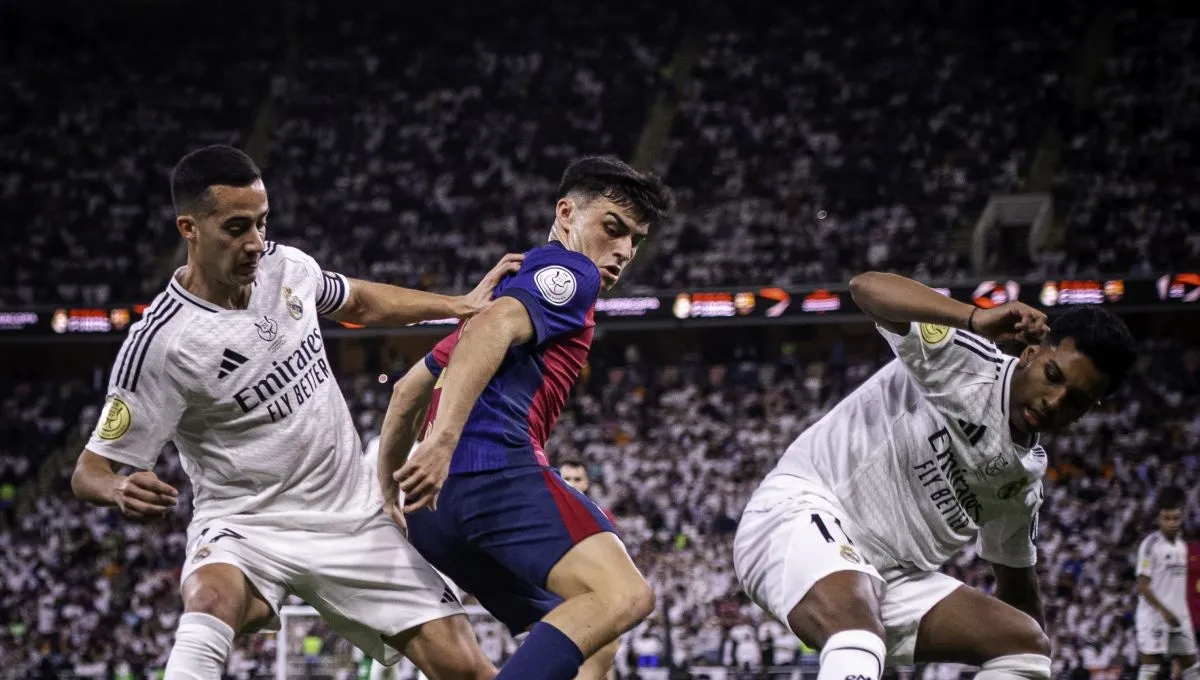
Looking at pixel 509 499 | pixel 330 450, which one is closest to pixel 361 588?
pixel 330 450

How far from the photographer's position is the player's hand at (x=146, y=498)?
3.96 m

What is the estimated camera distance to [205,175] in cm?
457

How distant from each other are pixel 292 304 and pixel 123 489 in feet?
3.54

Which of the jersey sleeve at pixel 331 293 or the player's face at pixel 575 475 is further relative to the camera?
the player's face at pixel 575 475

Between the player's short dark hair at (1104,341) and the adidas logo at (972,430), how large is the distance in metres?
0.48

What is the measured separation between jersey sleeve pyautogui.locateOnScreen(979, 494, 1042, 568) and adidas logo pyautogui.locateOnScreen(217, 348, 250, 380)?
2.93 metres

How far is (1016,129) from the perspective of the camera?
982 inches

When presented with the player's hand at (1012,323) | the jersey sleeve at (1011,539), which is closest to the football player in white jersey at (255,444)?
the player's hand at (1012,323)

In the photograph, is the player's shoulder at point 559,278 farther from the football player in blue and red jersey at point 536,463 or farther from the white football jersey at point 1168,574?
the white football jersey at point 1168,574

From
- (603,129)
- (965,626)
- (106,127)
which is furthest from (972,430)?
(106,127)

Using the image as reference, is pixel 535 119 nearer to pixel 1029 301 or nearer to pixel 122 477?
pixel 1029 301

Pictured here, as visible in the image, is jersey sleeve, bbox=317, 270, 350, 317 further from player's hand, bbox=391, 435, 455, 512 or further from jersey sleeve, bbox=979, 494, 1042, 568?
jersey sleeve, bbox=979, 494, 1042, 568

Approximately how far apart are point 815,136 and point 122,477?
899 inches

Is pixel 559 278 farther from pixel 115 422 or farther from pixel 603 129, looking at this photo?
pixel 603 129
